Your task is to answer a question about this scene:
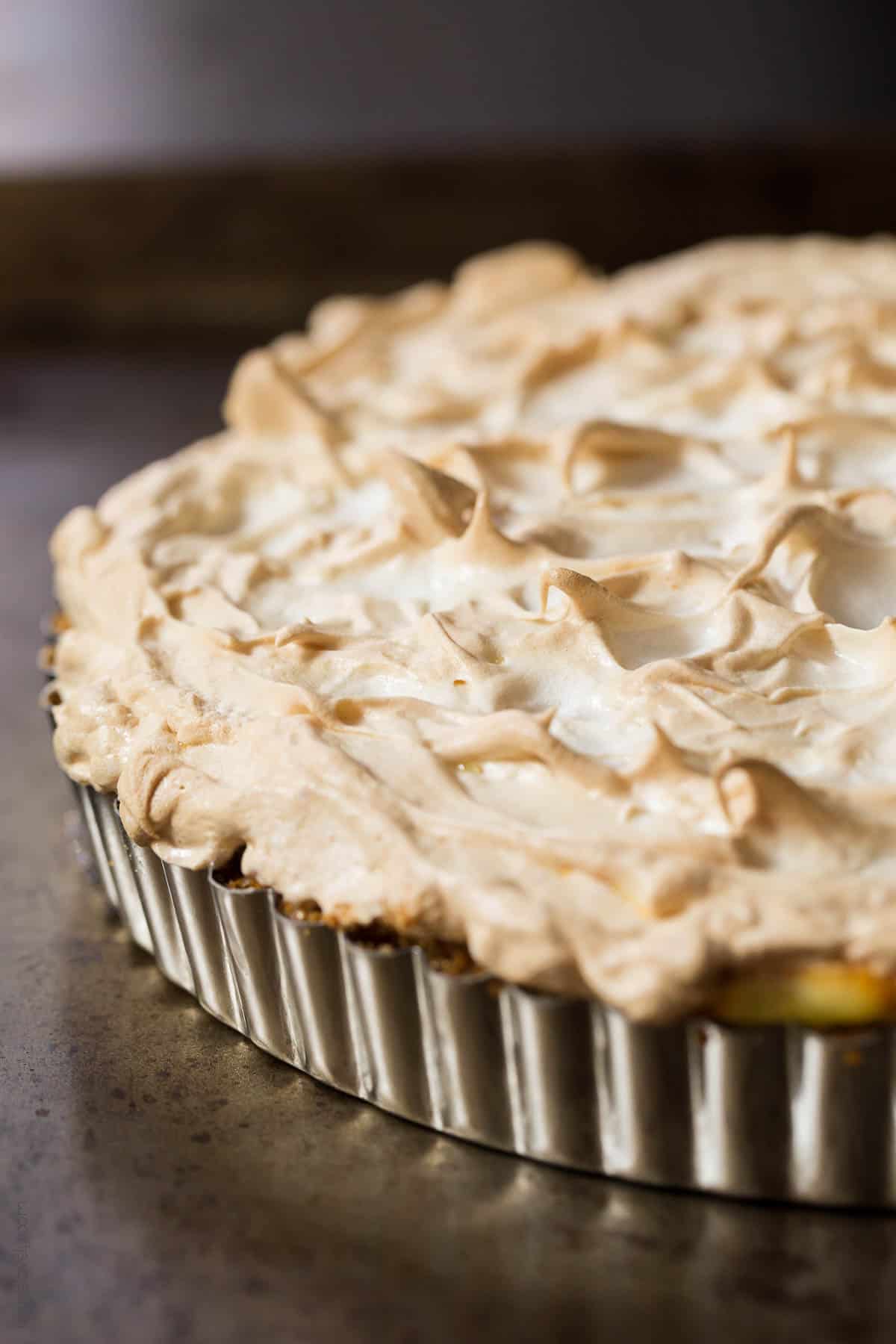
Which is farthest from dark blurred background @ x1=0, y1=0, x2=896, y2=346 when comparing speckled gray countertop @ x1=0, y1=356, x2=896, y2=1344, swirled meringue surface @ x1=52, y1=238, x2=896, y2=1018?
speckled gray countertop @ x1=0, y1=356, x2=896, y2=1344

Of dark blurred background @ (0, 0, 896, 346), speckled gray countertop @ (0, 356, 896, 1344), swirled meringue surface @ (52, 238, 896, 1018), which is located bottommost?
speckled gray countertop @ (0, 356, 896, 1344)

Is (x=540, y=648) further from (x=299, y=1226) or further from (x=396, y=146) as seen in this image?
(x=396, y=146)

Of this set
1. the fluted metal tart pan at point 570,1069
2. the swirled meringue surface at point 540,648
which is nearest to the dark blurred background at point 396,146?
the swirled meringue surface at point 540,648

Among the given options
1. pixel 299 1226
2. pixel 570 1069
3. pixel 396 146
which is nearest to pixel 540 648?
pixel 570 1069

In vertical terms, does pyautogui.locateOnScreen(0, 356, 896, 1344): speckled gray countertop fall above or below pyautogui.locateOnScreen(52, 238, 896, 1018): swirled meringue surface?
below

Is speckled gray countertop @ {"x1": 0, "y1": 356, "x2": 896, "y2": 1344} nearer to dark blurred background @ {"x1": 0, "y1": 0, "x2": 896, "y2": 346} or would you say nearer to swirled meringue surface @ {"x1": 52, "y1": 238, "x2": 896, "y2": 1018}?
swirled meringue surface @ {"x1": 52, "y1": 238, "x2": 896, "y2": 1018}

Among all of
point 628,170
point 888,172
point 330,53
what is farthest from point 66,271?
point 888,172

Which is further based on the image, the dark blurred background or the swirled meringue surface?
the dark blurred background

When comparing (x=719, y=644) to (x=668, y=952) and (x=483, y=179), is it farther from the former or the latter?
(x=483, y=179)
